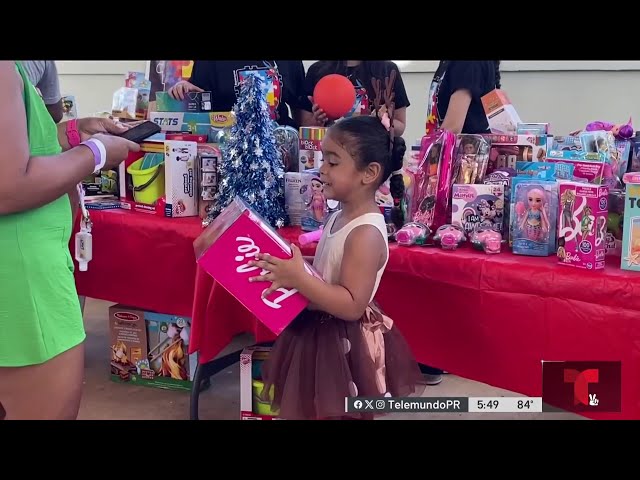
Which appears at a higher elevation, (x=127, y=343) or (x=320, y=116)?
(x=320, y=116)

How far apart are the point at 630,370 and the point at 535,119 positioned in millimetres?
3059

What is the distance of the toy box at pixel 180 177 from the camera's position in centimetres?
225

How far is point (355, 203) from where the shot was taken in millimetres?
1707

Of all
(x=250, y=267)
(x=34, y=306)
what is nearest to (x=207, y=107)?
(x=250, y=267)

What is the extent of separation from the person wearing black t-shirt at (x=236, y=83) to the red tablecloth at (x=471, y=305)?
2.69 ft

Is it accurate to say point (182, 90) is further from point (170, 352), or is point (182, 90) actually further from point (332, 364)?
point (332, 364)

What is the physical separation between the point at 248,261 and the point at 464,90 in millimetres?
1531

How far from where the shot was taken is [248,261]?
1513 millimetres

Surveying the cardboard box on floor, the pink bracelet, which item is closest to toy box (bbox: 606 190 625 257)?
the pink bracelet

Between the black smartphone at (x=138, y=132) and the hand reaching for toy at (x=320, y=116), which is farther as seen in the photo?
the hand reaching for toy at (x=320, y=116)

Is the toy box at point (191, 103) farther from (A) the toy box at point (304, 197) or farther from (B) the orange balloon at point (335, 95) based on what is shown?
(A) the toy box at point (304, 197)

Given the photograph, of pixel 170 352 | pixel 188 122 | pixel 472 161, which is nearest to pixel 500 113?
pixel 472 161

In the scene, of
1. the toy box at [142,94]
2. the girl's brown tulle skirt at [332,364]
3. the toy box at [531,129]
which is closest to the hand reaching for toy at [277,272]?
Answer: the girl's brown tulle skirt at [332,364]

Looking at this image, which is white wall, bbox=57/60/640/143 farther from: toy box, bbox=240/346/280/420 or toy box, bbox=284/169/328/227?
toy box, bbox=240/346/280/420
